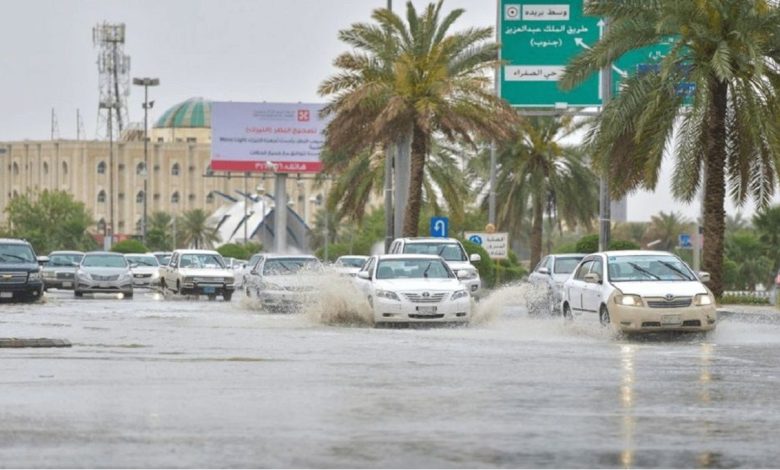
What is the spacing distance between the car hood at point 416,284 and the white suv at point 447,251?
28.0 feet

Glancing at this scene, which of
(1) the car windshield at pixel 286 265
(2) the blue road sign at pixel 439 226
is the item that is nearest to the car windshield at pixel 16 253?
(1) the car windshield at pixel 286 265

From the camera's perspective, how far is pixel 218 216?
600 feet

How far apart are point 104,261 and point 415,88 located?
11.1 meters

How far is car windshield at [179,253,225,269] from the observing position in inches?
2076

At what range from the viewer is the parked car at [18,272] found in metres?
45.0

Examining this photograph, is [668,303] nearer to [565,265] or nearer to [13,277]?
[565,265]

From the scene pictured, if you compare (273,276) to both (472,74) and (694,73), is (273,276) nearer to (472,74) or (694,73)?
(694,73)

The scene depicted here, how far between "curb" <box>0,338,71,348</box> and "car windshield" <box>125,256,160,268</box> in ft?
140

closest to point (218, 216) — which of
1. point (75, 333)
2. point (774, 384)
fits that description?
point (75, 333)

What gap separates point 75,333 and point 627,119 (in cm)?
1575

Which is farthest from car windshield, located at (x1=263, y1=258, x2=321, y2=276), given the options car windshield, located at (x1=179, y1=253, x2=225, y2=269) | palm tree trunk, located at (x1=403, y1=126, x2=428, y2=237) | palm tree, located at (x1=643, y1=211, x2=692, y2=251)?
palm tree, located at (x1=643, y1=211, x2=692, y2=251)

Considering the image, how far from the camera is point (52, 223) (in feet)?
506

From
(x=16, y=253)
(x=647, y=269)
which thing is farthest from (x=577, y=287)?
(x=16, y=253)

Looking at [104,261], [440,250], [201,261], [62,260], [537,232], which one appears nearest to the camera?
[440,250]
